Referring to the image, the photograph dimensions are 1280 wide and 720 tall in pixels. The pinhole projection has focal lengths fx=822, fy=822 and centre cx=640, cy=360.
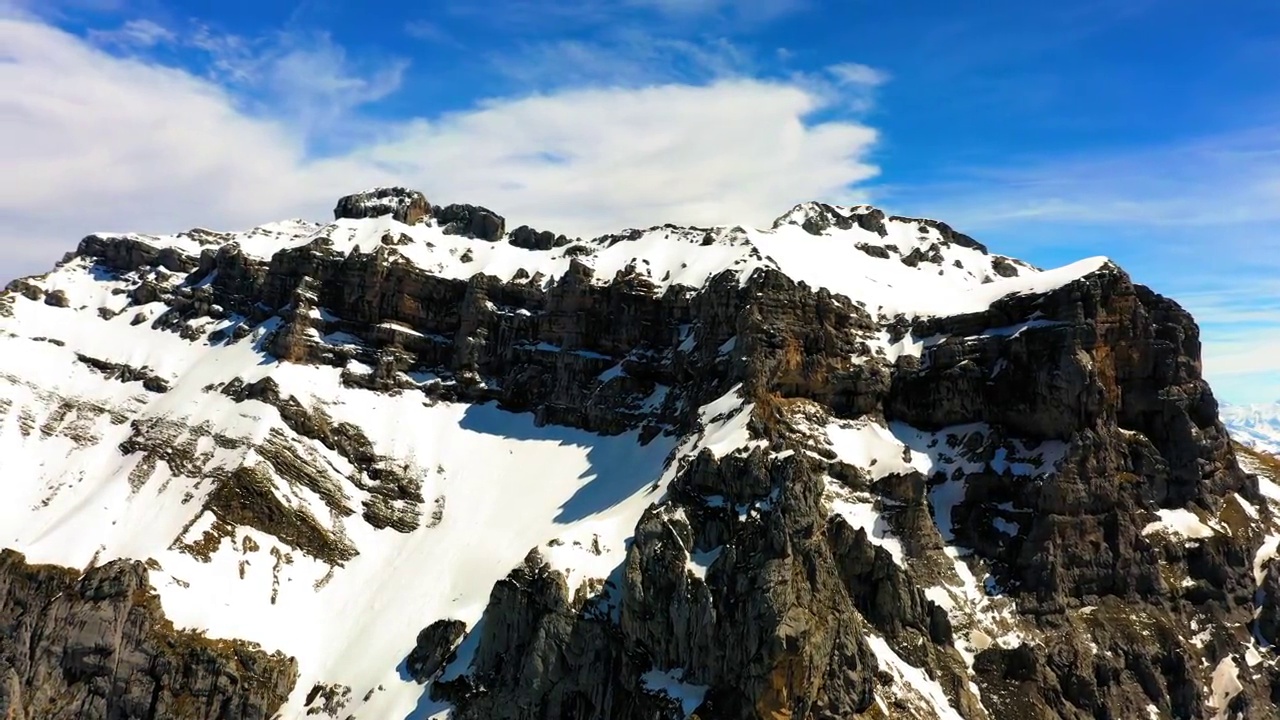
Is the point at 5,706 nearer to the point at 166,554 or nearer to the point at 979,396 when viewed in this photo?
the point at 166,554

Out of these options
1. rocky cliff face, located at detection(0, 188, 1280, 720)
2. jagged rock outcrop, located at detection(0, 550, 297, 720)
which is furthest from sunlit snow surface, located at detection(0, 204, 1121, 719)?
jagged rock outcrop, located at detection(0, 550, 297, 720)

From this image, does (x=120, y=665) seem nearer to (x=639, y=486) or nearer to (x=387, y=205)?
(x=639, y=486)

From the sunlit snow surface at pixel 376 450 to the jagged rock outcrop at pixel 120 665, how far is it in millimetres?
2955

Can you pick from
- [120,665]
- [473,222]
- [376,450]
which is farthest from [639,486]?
[473,222]

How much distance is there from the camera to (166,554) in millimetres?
97125

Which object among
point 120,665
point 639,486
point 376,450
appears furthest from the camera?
point 376,450

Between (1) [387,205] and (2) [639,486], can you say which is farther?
(1) [387,205]

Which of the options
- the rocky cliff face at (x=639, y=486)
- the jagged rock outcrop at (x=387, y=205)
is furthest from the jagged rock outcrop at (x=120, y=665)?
the jagged rock outcrop at (x=387, y=205)

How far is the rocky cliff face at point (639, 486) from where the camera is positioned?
270ft

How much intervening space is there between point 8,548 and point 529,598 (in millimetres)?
66168

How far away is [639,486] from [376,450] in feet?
144

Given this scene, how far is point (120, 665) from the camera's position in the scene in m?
88.9

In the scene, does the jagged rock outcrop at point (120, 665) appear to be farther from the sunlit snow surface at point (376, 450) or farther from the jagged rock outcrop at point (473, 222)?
the jagged rock outcrop at point (473, 222)

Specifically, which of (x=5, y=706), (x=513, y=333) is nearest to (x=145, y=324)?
(x=513, y=333)
